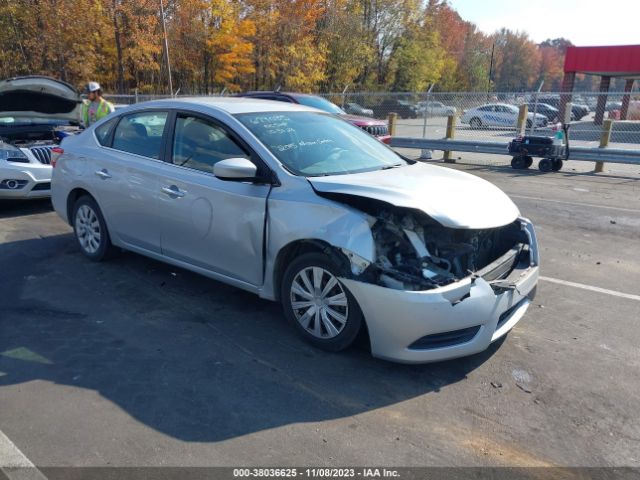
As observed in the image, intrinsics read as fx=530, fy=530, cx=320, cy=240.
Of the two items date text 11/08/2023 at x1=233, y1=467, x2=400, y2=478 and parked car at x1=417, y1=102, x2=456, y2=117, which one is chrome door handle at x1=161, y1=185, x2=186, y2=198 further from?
parked car at x1=417, y1=102, x2=456, y2=117

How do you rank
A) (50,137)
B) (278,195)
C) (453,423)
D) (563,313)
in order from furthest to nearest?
(50,137)
(563,313)
(278,195)
(453,423)

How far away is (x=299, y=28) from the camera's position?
125 ft

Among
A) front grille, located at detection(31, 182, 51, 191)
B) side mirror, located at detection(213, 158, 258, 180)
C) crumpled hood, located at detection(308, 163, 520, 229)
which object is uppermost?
side mirror, located at detection(213, 158, 258, 180)

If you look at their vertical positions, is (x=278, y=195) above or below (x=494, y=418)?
above

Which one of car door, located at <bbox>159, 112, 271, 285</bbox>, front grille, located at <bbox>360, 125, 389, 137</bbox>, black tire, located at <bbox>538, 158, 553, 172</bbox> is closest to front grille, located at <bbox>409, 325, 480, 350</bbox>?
car door, located at <bbox>159, 112, 271, 285</bbox>

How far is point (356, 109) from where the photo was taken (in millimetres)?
22844

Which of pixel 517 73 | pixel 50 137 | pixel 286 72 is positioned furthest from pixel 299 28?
pixel 517 73

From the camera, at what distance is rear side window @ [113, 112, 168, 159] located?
4.81 metres

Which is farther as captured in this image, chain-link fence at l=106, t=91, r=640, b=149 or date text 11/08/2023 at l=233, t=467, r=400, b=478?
chain-link fence at l=106, t=91, r=640, b=149

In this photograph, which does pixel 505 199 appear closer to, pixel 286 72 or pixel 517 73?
pixel 286 72

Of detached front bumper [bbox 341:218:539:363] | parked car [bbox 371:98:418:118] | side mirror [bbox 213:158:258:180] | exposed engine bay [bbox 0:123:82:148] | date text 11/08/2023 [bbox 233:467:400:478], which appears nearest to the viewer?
date text 11/08/2023 [bbox 233:467:400:478]

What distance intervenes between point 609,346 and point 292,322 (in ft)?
7.83

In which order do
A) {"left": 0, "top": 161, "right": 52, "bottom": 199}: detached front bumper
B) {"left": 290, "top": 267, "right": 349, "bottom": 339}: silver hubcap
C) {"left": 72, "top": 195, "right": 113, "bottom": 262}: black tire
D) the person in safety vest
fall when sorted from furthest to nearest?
the person in safety vest, {"left": 0, "top": 161, "right": 52, "bottom": 199}: detached front bumper, {"left": 72, "top": 195, "right": 113, "bottom": 262}: black tire, {"left": 290, "top": 267, "right": 349, "bottom": 339}: silver hubcap

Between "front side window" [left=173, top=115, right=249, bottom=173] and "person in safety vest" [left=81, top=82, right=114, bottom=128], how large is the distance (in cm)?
459
